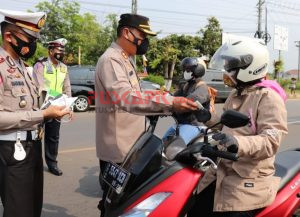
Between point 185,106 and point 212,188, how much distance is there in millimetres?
691

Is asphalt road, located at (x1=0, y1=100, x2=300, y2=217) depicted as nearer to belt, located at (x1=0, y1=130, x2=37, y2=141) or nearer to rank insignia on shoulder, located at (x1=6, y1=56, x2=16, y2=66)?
belt, located at (x1=0, y1=130, x2=37, y2=141)

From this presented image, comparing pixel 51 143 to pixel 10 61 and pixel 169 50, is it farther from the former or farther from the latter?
pixel 169 50

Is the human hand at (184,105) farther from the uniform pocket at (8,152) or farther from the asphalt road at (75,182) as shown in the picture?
the asphalt road at (75,182)

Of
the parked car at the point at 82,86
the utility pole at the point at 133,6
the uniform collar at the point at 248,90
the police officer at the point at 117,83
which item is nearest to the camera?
the uniform collar at the point at 248,90

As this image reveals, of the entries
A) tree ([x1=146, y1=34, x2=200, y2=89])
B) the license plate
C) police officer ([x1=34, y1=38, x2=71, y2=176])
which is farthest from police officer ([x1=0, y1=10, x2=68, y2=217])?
tree ([x1=146, y1=34, x2=200, y2=89])

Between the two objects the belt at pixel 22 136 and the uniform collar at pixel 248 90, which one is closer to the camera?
the uniform collar at pixel 248 90

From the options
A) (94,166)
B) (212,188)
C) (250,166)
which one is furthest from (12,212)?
(94,166)

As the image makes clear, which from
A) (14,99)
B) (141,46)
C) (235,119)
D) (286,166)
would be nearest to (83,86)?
(141,46)

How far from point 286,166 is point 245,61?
0.98 meters

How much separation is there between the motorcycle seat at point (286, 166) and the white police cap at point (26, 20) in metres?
1.99

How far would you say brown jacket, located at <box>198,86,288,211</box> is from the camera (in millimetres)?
2359

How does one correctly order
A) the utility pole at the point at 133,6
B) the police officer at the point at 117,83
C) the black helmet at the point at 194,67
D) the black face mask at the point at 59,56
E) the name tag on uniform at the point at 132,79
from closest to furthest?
the police officer at the point at 117,83, the name tag on uniform at the point at 132,79, the black helmet at the point at 194,67, the black face mask at the point at 59,56, the utility pole at the point at 133,6

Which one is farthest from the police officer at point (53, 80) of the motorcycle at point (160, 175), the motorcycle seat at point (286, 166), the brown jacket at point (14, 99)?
the motorcycle at point (160, 175)

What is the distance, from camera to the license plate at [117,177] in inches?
90.8
